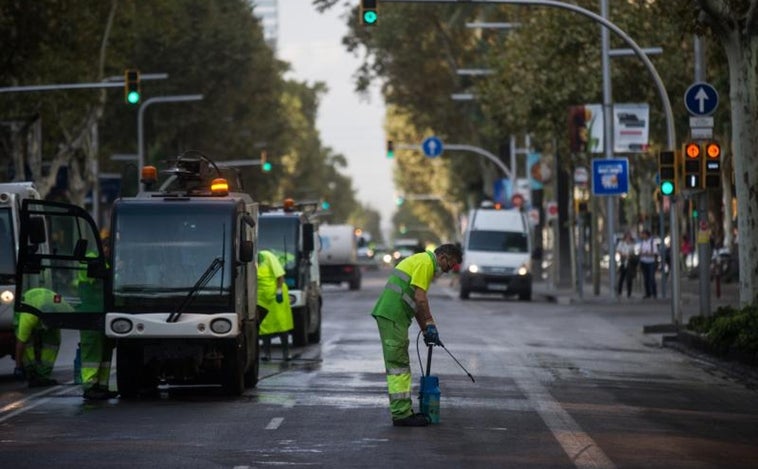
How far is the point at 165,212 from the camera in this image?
20547mm

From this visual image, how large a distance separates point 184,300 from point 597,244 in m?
37.4

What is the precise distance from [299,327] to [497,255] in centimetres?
2512

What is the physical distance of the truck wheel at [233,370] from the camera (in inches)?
797

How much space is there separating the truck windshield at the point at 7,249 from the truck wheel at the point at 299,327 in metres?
6.62

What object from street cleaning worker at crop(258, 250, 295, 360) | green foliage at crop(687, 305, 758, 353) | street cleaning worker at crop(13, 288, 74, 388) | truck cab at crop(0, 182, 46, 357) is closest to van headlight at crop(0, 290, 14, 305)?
truck cab at crop(0, 182, 46, 357)

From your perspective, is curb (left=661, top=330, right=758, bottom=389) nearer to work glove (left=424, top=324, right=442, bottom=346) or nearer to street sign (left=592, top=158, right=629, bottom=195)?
work glove (left=424, top=324, right=442, bottom=346)

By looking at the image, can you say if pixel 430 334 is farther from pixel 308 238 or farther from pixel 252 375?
pixel 308 238

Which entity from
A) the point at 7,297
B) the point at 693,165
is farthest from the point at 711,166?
the point at 7,297

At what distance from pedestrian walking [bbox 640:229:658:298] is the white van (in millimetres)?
5481

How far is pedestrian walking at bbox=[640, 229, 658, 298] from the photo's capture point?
49250 millimetres

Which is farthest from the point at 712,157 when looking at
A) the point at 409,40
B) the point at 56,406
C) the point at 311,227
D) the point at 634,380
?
the point at 409,40

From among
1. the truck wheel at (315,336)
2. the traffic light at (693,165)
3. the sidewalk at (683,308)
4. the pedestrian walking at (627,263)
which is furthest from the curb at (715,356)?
the pedestrian walking at (627,263)

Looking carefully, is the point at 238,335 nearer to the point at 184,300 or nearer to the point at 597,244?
the point at 184,300

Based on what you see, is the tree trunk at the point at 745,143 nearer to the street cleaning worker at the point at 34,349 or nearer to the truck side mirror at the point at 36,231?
the street cleaning worker at the point at 34,349
